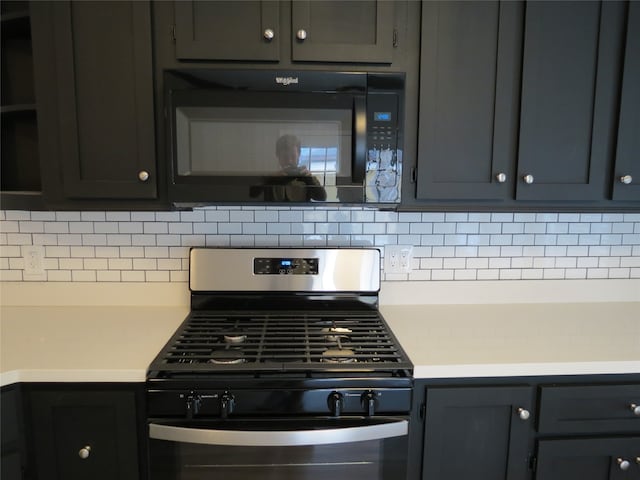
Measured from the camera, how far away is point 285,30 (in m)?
1.41

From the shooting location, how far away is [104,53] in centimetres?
140

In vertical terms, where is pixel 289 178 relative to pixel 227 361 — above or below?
above

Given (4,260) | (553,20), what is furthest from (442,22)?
(4,260)

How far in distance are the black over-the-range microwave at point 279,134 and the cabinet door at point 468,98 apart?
13 cm

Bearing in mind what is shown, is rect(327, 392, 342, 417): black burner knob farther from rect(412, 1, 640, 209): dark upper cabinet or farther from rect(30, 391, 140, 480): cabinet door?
rect(412, 1, 640, 209): dark upper cabinet

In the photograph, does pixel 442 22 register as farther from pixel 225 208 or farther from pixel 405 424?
pixel 405 424

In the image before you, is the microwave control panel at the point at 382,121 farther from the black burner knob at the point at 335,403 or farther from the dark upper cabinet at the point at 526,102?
the black burner knob at the point at 335,403

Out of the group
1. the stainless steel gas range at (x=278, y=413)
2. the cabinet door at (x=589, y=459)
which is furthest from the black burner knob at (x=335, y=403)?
the cabinet door at (x=589, y=459)

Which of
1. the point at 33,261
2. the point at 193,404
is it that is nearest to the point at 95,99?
the point at 33,261

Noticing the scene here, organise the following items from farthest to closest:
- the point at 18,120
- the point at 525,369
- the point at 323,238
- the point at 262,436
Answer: the point at 323,238
the point at 18,120
the point at 525,369
the point at 262,436

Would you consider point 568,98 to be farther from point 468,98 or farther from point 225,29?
point 225,29

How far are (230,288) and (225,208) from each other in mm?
329

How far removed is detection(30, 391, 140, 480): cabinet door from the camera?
123 cm

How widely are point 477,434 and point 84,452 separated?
3.78 ft
